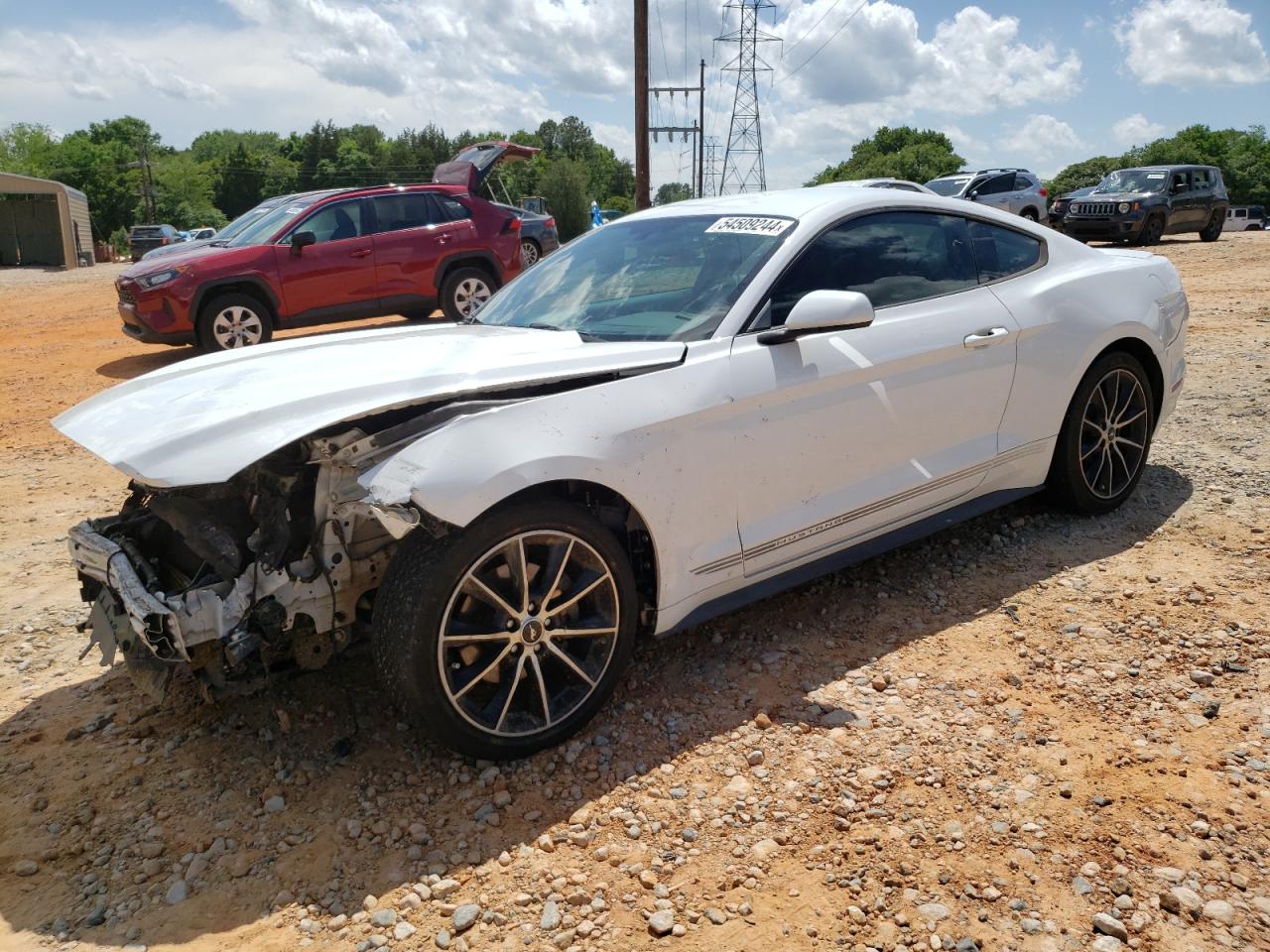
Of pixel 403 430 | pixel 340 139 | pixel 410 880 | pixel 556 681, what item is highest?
pixel 340 139

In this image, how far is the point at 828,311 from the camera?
3.20 metres

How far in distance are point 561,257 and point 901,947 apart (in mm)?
3165

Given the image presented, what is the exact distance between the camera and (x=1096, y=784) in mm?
2756

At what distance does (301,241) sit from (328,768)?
348 inches

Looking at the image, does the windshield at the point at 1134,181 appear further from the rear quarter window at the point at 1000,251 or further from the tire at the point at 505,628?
the tire at the point at 505,628

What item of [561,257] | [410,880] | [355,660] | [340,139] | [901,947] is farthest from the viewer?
[340,139]

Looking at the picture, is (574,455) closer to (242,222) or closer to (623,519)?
(623,519)

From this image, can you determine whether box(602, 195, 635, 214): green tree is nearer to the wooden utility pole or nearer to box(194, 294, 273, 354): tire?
the wooden utility pole

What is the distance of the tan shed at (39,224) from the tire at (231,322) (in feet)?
103

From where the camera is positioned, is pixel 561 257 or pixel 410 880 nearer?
pixel 410 880

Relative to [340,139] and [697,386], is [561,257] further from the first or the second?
[340,139]

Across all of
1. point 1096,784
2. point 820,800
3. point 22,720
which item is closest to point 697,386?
point 820,800

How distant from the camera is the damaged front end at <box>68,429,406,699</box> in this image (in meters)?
2.74

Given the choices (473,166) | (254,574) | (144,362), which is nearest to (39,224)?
(144,362)
